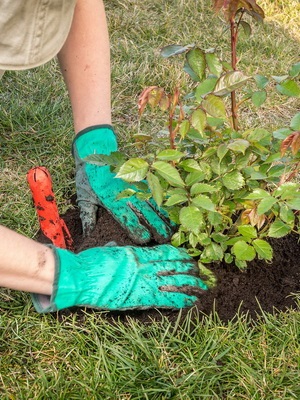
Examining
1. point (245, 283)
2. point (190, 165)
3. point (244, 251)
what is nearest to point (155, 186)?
point (190, 165)

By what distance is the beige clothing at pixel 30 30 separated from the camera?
1631 mm

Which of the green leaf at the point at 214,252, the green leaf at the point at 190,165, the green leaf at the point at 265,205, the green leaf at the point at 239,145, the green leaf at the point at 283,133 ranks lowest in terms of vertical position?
the green leaf at the point at 214,252

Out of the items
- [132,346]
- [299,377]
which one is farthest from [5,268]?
[299,377]

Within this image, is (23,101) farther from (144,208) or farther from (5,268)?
(5,268)

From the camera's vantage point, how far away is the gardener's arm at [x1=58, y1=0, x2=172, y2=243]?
2.13m

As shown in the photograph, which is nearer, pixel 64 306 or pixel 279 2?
pixel 64 306

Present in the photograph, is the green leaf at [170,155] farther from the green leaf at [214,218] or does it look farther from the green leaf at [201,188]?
the green leaf at [214,218]

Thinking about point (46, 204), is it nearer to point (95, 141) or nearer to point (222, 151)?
point (95, 141)

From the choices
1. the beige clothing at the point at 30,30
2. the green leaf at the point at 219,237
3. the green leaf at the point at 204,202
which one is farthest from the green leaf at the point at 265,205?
the beige clothing at the point at 30,30

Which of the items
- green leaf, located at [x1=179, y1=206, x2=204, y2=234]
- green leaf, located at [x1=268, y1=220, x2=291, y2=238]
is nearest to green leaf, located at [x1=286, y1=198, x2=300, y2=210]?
green leaf, located at [x1=268, y1=220, x2=291, y2=238]

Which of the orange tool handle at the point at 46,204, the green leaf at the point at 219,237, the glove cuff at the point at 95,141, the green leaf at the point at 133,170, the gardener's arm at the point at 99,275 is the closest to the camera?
the green leaf at the point at 133,170

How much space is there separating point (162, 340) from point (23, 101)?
169 cm

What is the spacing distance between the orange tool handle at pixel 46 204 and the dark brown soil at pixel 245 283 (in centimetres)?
10

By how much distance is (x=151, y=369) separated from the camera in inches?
68.0
